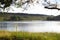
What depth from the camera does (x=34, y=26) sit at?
18.2 ft

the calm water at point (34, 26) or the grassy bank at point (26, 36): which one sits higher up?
the calm water at point (34, 26)

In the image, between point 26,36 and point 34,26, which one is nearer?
point 26,36

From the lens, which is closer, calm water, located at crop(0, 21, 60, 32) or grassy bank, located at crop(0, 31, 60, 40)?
grassy bank, located at crop(0, 31, 60, 40)

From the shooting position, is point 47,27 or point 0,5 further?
point 47,27

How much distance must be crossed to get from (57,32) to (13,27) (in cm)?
135

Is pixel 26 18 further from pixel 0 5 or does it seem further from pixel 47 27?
pixel 0 5

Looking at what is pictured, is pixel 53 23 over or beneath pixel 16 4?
beneath

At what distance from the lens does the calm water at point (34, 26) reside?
18.0ft

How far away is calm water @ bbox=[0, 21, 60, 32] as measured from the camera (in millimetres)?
5477

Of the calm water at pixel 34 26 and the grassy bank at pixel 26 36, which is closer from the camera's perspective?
the grassy bank at pixel 26 36

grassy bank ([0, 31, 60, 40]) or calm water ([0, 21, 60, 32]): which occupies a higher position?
calm water ([0, 21, 60, 32])

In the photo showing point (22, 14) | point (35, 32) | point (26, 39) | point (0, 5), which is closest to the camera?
point (0, 5)

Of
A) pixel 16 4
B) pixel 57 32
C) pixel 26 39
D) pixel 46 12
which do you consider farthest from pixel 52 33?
pixel 16 4

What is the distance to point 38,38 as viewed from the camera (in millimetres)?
4855
